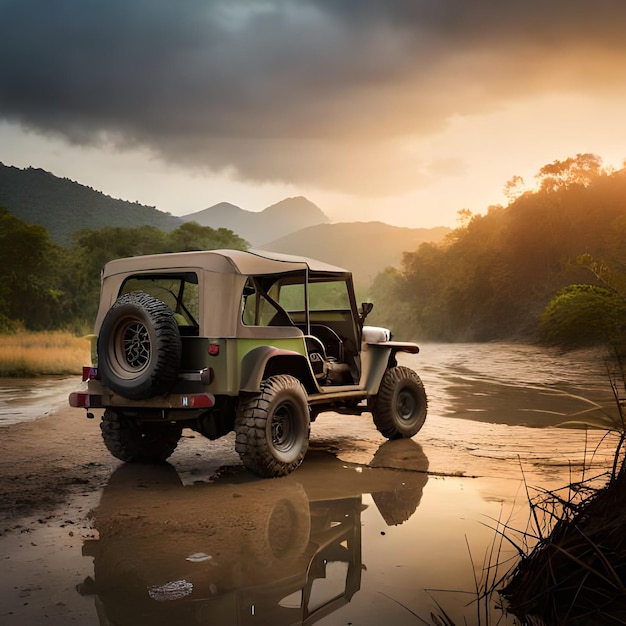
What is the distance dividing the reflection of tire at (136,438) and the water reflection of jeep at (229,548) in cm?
55

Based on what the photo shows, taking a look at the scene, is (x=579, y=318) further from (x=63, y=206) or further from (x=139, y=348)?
(x=63, y=206)

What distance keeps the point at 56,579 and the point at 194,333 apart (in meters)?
4.01

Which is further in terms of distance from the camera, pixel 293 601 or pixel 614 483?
pixel 293 601

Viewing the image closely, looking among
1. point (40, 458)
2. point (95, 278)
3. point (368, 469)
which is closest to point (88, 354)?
point (40, 458)

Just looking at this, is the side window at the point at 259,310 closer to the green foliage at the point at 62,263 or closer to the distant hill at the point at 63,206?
the green foliage at the point at 62,263

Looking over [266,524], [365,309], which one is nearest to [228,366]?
[266,524]

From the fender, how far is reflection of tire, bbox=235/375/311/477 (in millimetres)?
167

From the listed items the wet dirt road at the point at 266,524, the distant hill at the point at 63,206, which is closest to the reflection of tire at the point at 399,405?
the wet dirt road at the point at 266,524

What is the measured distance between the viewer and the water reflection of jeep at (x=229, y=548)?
3941 mm

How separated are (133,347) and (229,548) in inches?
110

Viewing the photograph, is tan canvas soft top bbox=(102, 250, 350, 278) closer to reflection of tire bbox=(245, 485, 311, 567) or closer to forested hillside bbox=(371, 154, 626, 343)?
reflection of tire bbox=(245, 485, 311, 567)

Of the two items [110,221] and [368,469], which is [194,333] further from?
[110,221]

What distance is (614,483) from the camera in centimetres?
345

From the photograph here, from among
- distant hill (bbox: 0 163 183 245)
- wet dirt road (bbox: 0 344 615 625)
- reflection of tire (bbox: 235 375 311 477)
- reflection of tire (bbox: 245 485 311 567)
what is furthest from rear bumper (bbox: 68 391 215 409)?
distant hill (bbox: 0 163 183 245)
